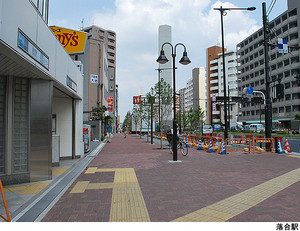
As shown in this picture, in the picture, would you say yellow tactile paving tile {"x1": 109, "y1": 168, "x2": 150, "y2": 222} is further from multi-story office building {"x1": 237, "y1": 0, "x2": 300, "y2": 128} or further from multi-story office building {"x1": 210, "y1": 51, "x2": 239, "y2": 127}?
multi-story office building {"x1": 210, "y1": 51, "x2": 239, "y2": 127}

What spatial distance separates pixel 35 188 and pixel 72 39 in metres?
7.56

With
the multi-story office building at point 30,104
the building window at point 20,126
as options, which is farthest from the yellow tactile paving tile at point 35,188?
the building window at point 20,126

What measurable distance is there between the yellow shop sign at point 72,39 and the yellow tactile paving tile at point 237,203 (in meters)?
9.44

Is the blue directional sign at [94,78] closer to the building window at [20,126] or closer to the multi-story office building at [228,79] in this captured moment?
the building window at [20,126]

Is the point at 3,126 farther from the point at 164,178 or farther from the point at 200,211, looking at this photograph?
the point at 200,211

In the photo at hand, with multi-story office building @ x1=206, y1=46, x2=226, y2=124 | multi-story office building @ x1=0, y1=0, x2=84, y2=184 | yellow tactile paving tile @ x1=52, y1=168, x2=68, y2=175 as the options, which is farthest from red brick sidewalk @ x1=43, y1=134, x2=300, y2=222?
multi-story office building @ x1=206, y1=46, x2=226, y2=124

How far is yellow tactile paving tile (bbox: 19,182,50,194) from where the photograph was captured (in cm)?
538

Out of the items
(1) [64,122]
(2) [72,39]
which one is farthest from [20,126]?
(2) [72,39]

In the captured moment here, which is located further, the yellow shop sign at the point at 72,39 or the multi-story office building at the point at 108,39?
the multi-story office building at the point at 108,39

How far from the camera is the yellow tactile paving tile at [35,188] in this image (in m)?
5.38

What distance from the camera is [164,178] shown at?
22.2 feet

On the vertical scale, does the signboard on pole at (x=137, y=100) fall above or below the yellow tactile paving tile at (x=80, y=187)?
above

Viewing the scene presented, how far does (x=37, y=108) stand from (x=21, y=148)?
1.18 metres

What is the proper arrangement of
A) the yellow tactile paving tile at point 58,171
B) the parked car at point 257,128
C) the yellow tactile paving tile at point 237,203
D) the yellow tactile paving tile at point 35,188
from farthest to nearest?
1. the parked car at point 257,128
2. the yellow tactile paving tile at point 58,171
3. the yellow tactile paving tile at point 35,188
4. the yellow tactile paving tile at point 237,203
